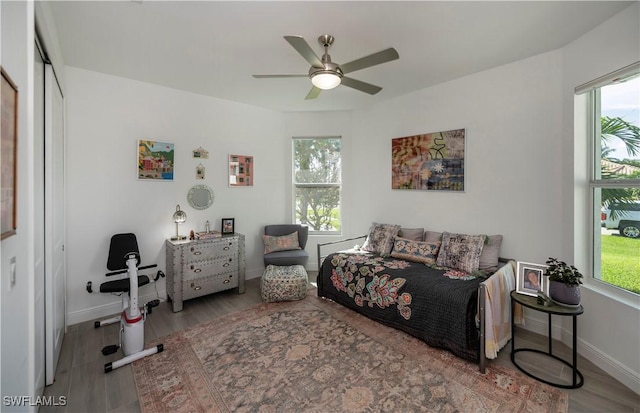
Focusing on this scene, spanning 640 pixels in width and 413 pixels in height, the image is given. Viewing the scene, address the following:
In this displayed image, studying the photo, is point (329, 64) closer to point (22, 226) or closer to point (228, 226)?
point (22, 226)

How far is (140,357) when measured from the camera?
90.6 inches

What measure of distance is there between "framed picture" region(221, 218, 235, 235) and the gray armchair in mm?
577

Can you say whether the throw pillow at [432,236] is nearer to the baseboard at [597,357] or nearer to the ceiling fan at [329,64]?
the baseboard at [597,357]

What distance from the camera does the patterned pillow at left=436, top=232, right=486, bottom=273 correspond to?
9.50 feet

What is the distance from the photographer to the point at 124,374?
2.13 meters

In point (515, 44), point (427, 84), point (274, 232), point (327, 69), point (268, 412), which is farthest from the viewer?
point (274, 232)

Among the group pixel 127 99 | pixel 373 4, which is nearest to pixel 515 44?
pixel 373 4

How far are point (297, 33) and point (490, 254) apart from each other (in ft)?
9.52

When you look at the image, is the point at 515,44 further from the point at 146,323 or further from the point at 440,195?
the point at 146,323

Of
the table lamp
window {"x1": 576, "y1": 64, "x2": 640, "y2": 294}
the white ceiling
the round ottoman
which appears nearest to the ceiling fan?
the white ceiling

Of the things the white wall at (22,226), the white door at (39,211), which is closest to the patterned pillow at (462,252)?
the white wall at (22,226)

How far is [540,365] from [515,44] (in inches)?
111

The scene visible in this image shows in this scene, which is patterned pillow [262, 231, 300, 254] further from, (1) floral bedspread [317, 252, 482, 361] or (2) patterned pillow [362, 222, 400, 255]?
(2) patterned pillow [362, 222, 400, 255]

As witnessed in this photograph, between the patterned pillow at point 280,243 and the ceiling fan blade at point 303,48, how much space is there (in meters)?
2.70
